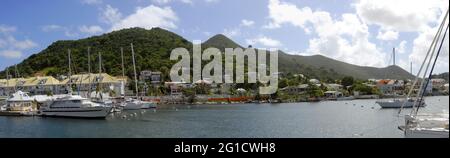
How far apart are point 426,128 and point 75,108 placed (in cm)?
3521

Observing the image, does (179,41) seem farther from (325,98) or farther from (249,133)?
(249,133)

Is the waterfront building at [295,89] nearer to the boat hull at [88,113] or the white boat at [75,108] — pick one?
the white boat at [75,108]

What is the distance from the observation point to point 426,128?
20.6 meters

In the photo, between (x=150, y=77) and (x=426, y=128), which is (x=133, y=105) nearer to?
(x=426, y=128)

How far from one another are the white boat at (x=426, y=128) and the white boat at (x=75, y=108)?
31741 millimetres

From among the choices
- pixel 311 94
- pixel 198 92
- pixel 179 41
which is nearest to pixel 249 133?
pixel 198 92

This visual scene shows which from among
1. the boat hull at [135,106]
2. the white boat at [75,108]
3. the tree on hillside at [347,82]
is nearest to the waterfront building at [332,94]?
the tree on hillside at [347,82]

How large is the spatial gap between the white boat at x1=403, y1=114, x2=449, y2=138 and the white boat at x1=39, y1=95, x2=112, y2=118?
104 feet

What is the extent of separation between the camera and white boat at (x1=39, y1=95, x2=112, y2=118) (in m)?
45.6

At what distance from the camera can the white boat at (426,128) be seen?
64.6 ft
